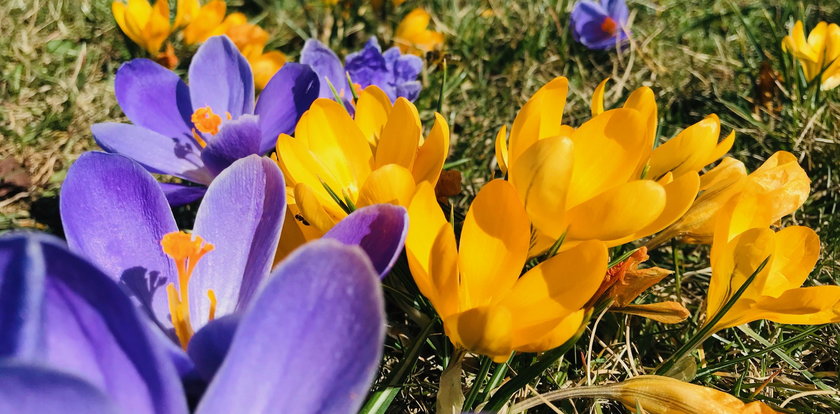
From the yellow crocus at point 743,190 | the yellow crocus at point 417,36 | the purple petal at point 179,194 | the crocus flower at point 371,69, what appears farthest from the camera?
the yellow crocus at point 417,36

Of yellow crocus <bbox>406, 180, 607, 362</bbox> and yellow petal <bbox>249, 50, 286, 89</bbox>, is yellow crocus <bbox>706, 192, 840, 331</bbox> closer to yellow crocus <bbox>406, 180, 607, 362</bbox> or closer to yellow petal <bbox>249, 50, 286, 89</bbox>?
yellow crocus <bbox>406, 180, 607, 362</bbox>

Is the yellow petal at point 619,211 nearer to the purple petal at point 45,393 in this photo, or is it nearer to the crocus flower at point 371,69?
the purple petal at point 45,393

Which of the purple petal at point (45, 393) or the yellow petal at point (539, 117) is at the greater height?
the purple petal at point (45, 393)

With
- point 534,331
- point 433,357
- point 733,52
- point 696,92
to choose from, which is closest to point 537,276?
point 534,331

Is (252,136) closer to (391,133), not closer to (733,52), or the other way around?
(391,133)

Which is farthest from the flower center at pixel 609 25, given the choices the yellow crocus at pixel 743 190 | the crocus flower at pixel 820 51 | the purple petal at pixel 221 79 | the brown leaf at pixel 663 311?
the brown leaf at pixel 663 311

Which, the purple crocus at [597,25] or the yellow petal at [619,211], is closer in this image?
the yellow petal at [619,211]
